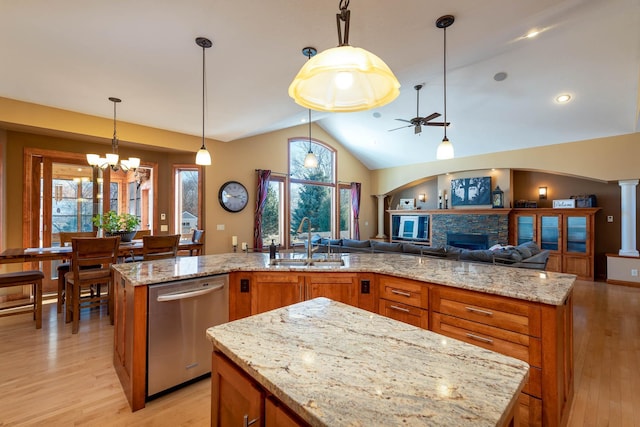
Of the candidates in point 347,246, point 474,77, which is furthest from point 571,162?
point 347,246

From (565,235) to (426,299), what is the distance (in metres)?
6.15

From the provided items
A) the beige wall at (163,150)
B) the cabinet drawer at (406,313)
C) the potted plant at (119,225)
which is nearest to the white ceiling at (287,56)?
the beige wall at (163,150)

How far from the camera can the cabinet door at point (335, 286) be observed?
245cm

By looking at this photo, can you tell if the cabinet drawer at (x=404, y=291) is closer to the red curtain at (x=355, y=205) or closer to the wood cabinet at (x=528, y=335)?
the wood cabinet at (x=528, y=335)

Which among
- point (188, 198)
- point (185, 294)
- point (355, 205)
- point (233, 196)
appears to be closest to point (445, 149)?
point (185, 294)

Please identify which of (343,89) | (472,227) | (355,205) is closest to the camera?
(343,89)

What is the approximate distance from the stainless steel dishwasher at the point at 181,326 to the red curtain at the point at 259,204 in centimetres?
418

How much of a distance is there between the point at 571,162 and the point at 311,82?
704 centimetres

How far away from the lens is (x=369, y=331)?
1.16 metres

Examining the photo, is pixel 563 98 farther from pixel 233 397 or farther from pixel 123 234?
pixel 123 234

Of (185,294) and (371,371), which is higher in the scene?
(371,371)

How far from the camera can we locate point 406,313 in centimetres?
223

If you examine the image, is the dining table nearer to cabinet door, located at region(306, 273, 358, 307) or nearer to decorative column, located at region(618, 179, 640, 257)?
cabinet door, located at region(306, 273, 358, 307)

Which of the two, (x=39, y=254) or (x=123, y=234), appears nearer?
(x=39, y=254)
